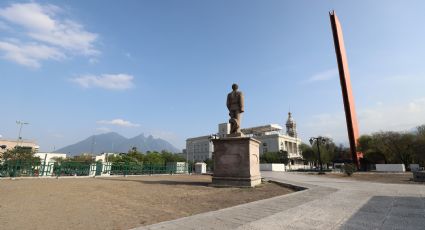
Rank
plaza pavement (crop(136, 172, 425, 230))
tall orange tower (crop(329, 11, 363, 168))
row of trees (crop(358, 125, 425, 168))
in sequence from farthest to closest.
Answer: tall orange tower (crop(329, 11, 363, 168)) < row of trees (crop(358, 125, 425, 168)) < plaza pavement (crop(136, 172, 425, 230))

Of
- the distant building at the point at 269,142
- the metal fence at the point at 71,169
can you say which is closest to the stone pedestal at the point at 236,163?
the metal fence at the point at 71,169

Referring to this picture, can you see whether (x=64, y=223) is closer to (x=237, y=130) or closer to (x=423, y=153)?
(x=237, y=130)

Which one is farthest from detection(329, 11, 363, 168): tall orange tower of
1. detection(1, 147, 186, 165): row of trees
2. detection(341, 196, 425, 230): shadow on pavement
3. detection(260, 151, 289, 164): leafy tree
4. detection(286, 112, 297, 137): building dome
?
detection(286, 112, 297, 137): building dome

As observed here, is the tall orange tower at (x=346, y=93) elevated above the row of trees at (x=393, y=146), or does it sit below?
above

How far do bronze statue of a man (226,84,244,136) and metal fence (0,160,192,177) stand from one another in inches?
563

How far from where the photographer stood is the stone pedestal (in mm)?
12664

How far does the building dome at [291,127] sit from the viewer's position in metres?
120

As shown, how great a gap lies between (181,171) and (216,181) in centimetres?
1984

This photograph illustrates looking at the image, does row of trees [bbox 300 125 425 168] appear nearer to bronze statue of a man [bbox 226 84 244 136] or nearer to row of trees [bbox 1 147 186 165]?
bronze statue of a man [bbox 226 84 244 136]

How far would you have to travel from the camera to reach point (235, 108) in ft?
47.1

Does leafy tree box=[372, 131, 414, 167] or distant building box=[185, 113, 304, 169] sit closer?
leafy tree box=[372, 131, 414, 167]

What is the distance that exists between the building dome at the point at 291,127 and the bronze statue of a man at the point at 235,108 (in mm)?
110841

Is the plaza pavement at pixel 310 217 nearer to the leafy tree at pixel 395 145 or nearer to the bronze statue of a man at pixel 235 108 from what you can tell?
the bronze statue of a man at pixel 235 108

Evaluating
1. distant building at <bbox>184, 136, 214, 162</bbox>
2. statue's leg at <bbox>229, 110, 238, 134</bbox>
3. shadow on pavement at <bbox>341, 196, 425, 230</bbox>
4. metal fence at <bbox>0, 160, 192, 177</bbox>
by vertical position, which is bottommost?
shadow on pavement at <bbox>341, 196, 425, 230</bbox>
